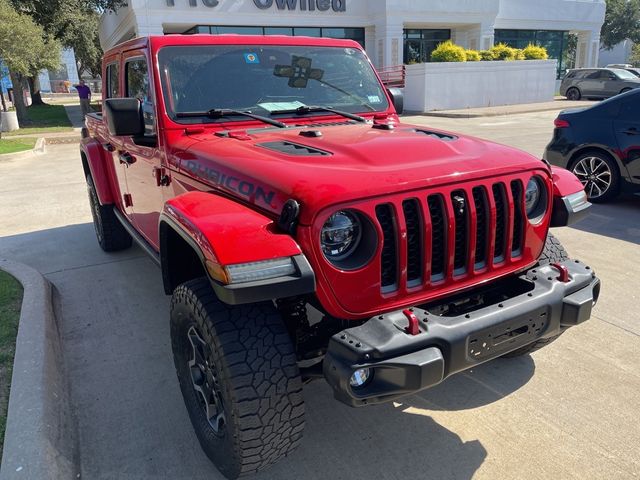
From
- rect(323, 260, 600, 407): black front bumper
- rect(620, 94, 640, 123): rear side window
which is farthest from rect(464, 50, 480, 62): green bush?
rect(323, 260, 600, 407): black front bumper

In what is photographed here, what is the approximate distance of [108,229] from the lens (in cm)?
549

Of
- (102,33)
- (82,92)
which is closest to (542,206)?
(82,92)

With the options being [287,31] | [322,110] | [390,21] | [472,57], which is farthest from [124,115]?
[390,21]

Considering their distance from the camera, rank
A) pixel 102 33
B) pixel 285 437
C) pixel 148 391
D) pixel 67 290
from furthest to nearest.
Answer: pixel 102 33 < pixel 67 290 < pixel 148 391 < pixel 285 437

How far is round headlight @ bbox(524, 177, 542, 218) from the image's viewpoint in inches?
108

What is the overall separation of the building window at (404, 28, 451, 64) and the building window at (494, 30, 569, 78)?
373cm

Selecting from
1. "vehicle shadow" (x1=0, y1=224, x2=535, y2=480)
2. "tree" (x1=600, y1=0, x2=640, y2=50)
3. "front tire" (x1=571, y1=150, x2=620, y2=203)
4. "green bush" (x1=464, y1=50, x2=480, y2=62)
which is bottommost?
"vehicle shadow" (x1=0, y1=224, x2=535, y2=480)

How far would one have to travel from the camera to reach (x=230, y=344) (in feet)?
7.00

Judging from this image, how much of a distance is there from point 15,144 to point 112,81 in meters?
12.6

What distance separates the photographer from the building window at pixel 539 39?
3142 cm

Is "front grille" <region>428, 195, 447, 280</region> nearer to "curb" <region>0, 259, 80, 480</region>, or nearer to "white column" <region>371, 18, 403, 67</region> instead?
"curb" <region>0, 259, 80, 480</region>

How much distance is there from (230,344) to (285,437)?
1.52 feet

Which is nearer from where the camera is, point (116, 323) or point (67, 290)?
point (116, 323)

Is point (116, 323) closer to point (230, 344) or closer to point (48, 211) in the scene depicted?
point (230, 344)
